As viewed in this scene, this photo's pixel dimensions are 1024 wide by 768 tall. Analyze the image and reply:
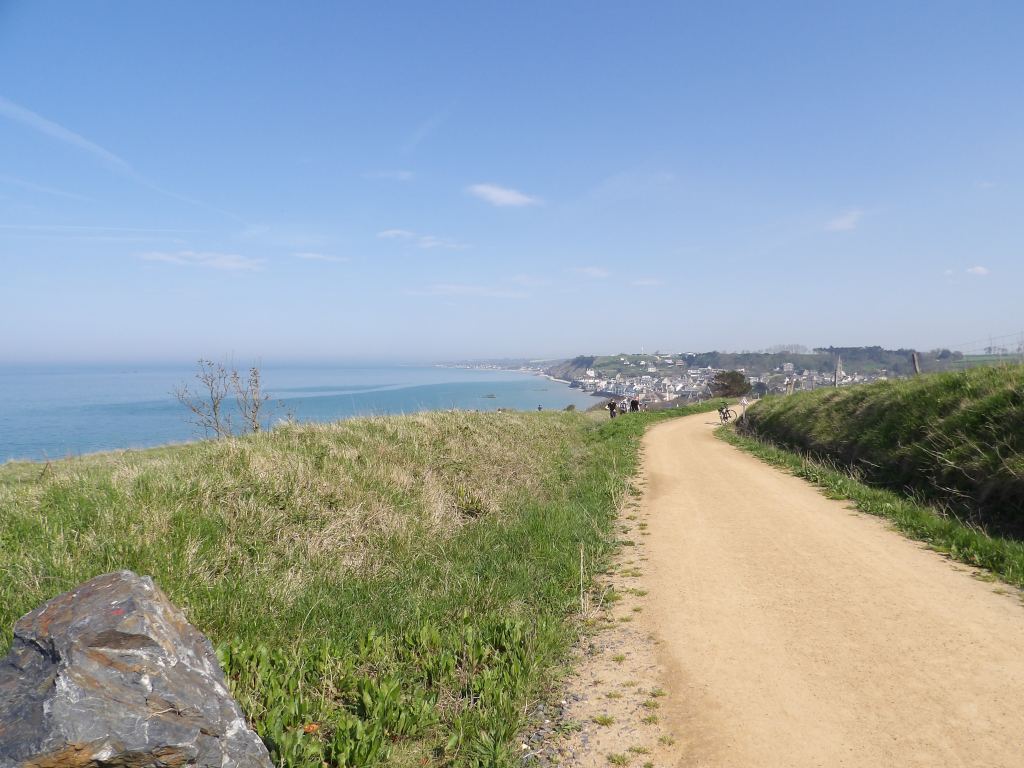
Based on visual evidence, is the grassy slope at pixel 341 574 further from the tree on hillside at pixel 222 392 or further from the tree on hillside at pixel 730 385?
the tree on hillside at pixel 730 385

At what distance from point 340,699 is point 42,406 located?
99.7 m

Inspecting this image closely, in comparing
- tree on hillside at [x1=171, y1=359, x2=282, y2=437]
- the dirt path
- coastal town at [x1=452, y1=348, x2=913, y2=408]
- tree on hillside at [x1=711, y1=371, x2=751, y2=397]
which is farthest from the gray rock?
coastal town at [x1=452, y1=348, x2=913, y2=408]

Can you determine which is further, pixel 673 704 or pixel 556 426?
pixel 556 426

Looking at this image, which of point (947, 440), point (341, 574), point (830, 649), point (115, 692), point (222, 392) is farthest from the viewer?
point (222, 392)

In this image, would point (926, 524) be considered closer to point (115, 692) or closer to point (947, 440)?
point (947, 440)

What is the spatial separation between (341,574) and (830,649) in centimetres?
551

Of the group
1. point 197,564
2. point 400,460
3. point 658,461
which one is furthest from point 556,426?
point 197,564

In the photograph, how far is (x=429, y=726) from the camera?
397 centimetres

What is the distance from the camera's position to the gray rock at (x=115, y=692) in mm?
2502

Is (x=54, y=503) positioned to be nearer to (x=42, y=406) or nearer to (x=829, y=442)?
(x=829, y=442)

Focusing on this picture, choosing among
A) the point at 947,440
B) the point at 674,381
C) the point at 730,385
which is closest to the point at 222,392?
the point at 947,440

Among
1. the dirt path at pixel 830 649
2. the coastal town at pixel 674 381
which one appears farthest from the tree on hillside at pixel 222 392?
the coastal town at pixel 674 381

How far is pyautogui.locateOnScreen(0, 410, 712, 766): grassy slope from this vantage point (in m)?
3.96

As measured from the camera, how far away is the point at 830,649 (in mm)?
4914
